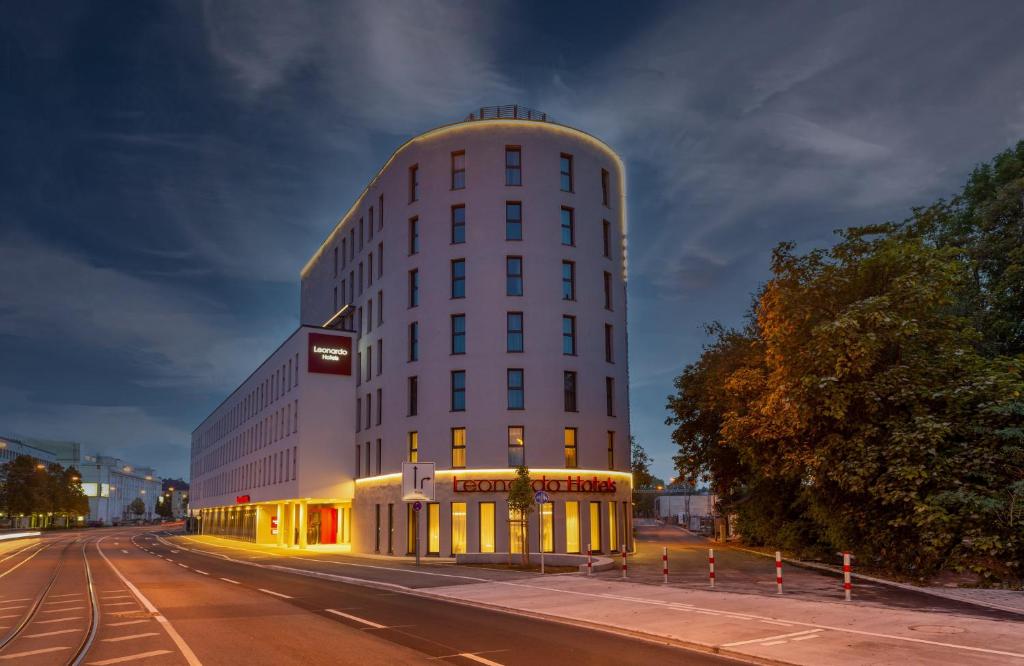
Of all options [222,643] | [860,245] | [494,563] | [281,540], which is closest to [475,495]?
[494,563]

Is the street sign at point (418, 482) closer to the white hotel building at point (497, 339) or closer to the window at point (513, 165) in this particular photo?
the white hotel building at point (497, 339)

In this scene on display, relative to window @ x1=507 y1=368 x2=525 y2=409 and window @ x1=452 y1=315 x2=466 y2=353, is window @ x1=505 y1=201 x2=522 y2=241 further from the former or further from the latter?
window @ x1=507 y1=368 x2=525 y2=409

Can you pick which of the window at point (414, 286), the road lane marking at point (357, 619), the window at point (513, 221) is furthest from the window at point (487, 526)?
the road lane marking at point (357, 619)

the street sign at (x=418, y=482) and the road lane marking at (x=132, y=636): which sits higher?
the street sign at (x=418, y=482)

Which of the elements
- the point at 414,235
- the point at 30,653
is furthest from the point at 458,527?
the point at 30,653

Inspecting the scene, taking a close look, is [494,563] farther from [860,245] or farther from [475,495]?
[860,245]

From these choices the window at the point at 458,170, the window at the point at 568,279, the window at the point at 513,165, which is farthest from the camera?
the window at the point at 458,170

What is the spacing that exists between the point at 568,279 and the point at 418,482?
15.4 meters

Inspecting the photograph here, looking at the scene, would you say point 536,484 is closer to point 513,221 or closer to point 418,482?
point 418,482

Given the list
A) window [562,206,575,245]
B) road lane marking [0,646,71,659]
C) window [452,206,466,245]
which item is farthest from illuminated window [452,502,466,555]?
road lane marking [0,646,71,659]

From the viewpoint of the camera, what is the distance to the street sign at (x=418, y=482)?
111 feet

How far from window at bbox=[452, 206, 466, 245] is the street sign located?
14.8m

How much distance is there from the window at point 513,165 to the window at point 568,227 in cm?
302

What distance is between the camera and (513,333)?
42.9 m
